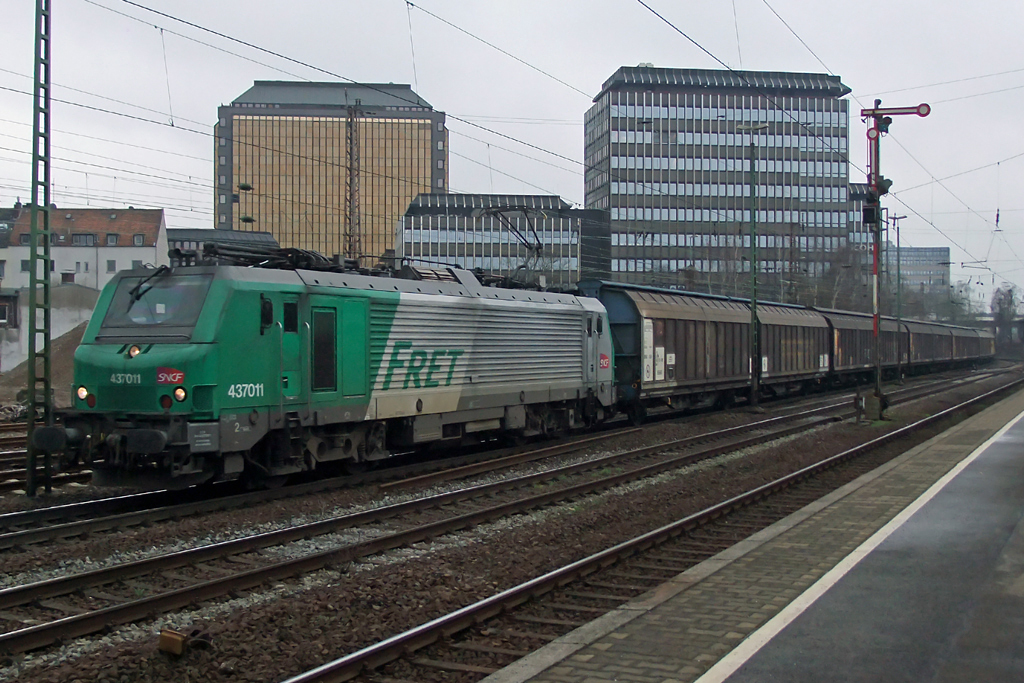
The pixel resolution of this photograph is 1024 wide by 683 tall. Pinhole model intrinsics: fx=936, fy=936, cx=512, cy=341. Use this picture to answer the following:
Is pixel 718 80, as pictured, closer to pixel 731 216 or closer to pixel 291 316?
pixel 731 216

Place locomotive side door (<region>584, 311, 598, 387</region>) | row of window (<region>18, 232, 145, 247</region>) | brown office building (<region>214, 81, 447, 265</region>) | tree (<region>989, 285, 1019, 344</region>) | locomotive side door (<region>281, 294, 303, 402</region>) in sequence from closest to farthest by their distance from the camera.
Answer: locomotive side door (<region>281, 294, 303, 402</region>) < locomotive side door (<region>584, 311, 598, 387</region>) < row of window (<region>18, 232, 145, 247</region>) < tree (<region>989, 285, 1019, 344</region>) < brown office building (<region>214, 81, 447, 265</region>)

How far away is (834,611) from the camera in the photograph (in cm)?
672

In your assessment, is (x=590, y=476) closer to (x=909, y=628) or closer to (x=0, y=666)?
(x=909, y=628)

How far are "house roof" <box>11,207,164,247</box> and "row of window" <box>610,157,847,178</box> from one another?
51813 mm

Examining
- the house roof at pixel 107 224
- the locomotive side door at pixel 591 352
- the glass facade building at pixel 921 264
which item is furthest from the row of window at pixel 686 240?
the locomotive side door at pixel 591 352

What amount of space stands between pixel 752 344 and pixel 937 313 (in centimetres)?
8672

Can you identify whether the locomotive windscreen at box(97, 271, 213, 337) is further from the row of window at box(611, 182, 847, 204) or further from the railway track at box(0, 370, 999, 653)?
the row of window at box(611, 182, 847, 204)

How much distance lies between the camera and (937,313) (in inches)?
4176

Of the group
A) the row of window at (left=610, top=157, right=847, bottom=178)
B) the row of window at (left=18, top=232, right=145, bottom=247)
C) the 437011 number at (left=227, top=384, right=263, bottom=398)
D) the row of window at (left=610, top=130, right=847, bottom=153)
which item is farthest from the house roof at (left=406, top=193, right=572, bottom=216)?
the 437011 number at (left=227, top=384, right=263, bottom=398)

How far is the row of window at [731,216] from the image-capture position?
102 m

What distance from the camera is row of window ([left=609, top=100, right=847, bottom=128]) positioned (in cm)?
10525

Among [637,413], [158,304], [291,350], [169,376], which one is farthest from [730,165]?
[169,376]

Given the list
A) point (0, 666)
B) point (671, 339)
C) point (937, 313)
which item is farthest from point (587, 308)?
point (937, 313)

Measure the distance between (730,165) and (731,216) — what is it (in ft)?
20.1
